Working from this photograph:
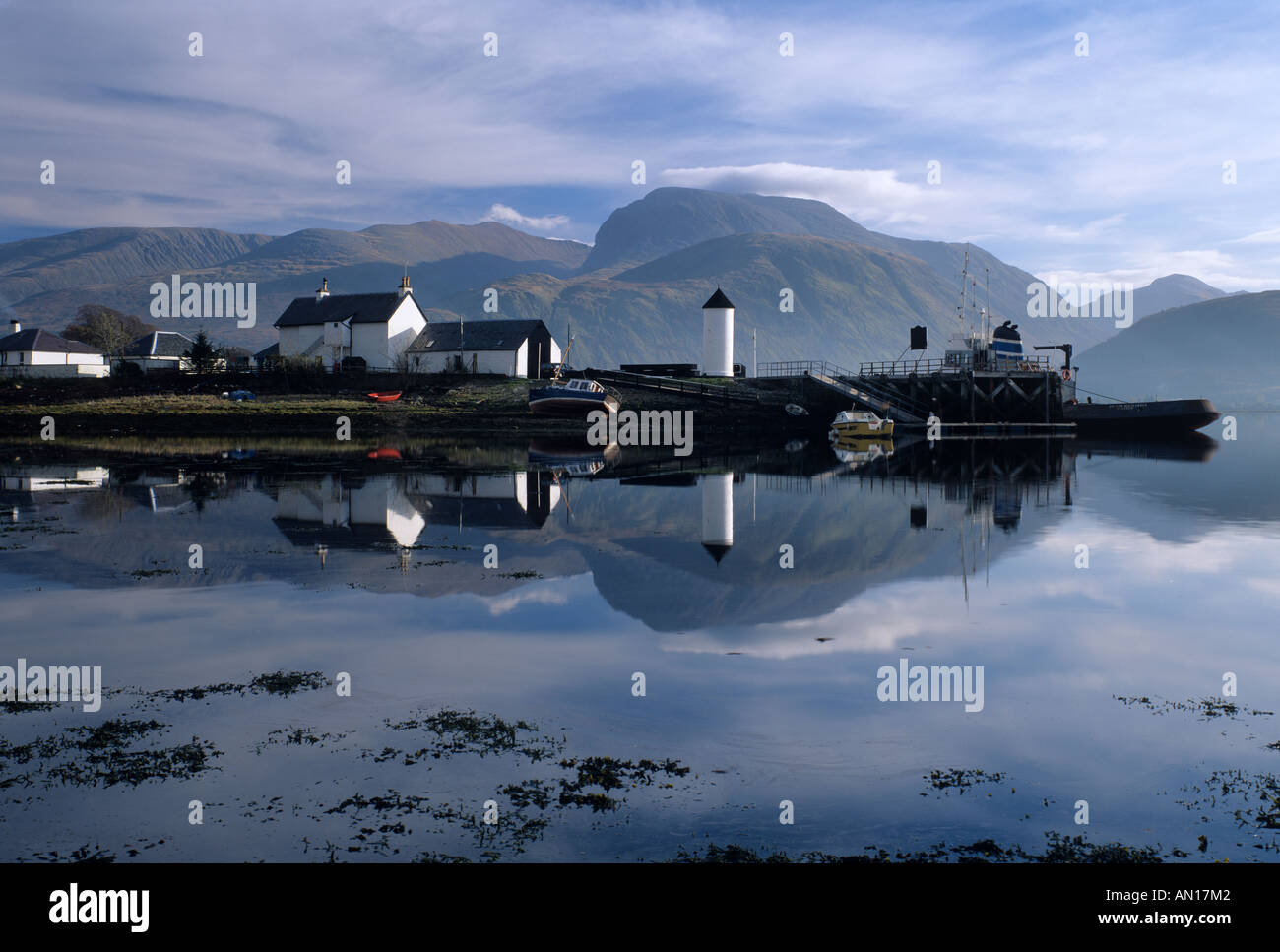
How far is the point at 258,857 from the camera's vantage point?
707cm

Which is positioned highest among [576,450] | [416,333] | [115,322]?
[115,322]

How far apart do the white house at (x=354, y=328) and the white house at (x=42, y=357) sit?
23317 mm

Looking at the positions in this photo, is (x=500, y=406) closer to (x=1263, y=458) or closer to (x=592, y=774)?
(x=1263, y=458)

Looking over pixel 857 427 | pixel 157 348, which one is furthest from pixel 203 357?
pixel 857 427

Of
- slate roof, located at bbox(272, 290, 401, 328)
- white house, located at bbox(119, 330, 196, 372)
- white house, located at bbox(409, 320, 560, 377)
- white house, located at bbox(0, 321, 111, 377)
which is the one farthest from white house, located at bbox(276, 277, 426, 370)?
white house, located at bbox(0, 321, 111, 377)

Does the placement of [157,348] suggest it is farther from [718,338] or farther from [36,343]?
[718,338]

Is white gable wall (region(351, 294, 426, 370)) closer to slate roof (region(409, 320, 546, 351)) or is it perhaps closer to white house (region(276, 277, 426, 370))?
white house (region(276, 277, 426, 370))

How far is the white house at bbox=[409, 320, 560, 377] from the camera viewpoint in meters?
89.4

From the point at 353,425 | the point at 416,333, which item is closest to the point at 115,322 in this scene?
the point at 416,333

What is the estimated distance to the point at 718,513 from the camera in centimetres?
2953

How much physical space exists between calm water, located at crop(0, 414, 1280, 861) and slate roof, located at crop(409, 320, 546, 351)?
6421cm

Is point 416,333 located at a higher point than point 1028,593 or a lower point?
higher

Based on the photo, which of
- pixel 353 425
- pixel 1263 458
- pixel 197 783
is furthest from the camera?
pixel 353 425
